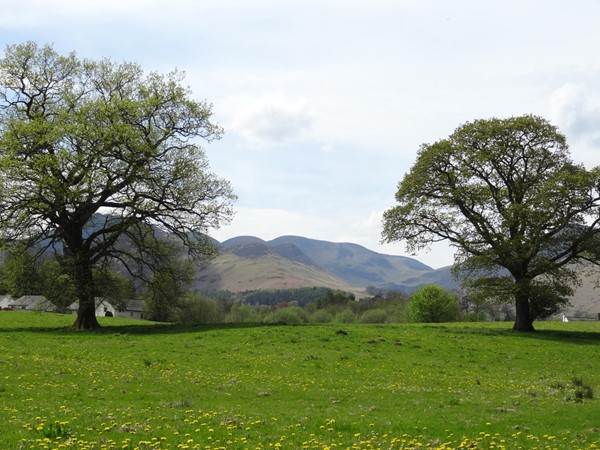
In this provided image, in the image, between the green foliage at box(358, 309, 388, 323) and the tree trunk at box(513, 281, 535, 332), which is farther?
the green foliage at box(358, 309, 388, 323)

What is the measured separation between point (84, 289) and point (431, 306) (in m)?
63.1

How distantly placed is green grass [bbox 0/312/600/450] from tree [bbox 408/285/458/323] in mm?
51952

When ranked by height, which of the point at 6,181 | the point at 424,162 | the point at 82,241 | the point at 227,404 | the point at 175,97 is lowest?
the point at 227,404

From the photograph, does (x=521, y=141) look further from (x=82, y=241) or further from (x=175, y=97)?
(x=82, y=241)

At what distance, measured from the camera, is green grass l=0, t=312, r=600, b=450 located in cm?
A: 1359

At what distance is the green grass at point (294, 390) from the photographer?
13590 mm

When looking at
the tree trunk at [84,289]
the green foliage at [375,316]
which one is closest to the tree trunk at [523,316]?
the tree trunk at [84,289]

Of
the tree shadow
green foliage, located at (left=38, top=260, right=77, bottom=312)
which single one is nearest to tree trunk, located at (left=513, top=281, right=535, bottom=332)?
the tree shadow

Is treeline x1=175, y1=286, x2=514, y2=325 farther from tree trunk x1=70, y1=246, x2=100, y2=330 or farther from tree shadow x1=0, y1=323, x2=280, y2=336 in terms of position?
tree trunk x1=70, y1=246, x2=100, y2=330

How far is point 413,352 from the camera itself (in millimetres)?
33188

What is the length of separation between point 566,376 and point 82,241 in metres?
34.0

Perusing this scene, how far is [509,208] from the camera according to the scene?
4291 cm

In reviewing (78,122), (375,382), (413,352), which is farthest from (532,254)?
(78,122)

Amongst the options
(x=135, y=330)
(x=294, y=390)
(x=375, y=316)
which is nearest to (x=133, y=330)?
(x=135, y=330)
